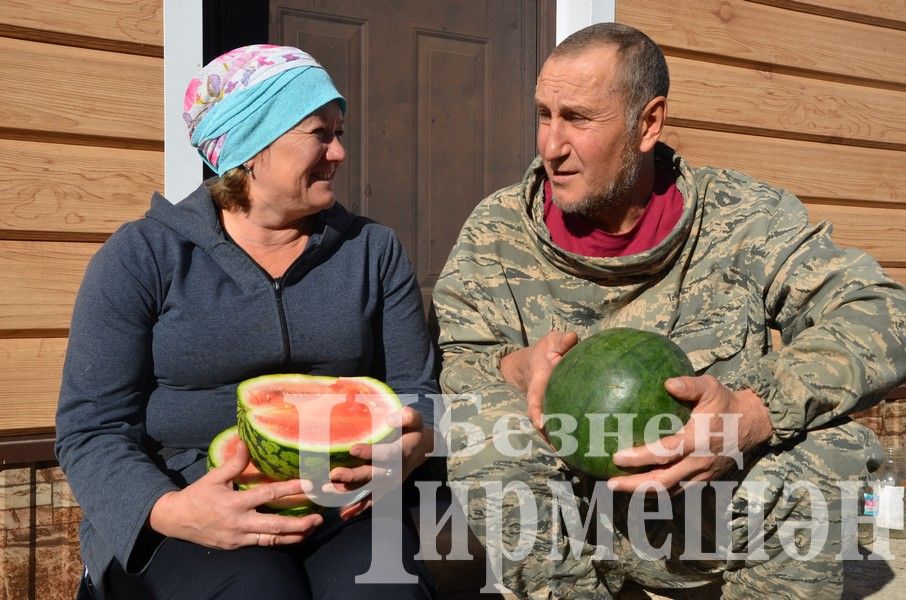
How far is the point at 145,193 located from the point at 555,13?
234 cm

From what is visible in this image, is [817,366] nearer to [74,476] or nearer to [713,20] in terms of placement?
[74,476]

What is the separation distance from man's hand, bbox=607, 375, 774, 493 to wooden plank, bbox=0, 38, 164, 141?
Result: 225cm

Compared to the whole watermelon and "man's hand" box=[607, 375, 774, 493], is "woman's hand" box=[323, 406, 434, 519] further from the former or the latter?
"man's hand" box=[607, 375, 774, 493]

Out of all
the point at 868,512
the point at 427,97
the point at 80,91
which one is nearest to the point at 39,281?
the point at 80,91

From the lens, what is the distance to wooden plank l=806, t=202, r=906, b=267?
5.36 m

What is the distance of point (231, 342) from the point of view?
2.50 metres

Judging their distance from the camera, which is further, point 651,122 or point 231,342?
point 651,122

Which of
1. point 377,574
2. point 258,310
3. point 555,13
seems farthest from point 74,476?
point 555,13

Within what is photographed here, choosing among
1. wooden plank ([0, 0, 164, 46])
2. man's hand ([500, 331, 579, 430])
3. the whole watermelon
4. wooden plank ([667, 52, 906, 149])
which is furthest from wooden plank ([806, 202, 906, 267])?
wooden plank ([0, 0, 164, 46])

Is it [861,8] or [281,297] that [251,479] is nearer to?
[281,297]

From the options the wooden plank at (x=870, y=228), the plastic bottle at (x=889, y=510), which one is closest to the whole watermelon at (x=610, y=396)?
the plastic bottle at (x=889, y=510)

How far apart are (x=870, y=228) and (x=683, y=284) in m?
3.15

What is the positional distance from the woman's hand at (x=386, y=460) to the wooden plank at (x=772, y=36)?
9.57 feet

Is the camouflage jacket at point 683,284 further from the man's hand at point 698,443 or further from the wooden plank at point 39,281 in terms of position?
the wooden plank at point 39,281
